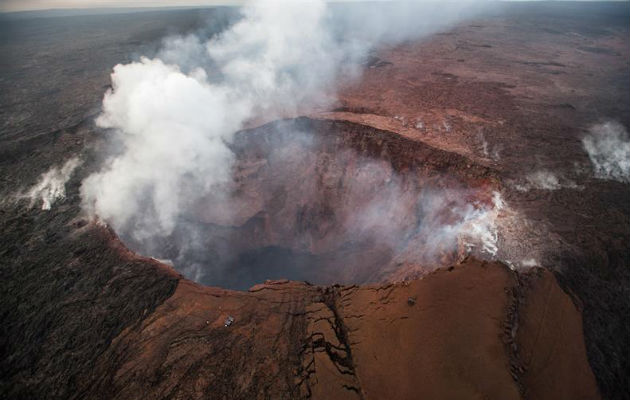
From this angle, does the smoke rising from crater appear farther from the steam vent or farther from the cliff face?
the cliff face

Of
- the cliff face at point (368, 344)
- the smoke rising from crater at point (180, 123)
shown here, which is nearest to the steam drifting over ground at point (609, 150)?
the cliff face at point (368, 344)

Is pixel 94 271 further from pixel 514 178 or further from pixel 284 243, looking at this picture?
pixel 514 178

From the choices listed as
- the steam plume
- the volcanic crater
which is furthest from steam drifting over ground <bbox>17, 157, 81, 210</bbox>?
the volcanic crater

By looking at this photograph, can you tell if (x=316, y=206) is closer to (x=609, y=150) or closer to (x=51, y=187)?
(x=51, y=187)

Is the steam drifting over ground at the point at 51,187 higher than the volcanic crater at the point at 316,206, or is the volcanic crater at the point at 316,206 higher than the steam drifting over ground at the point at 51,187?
the steam drifting over ground at the point at 51,187

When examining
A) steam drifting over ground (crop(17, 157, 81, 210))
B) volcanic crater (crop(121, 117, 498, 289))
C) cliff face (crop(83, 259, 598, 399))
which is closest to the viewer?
cliff face (crop(83, 259, 598, 399))

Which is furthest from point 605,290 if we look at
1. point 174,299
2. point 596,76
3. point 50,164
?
point 596,76

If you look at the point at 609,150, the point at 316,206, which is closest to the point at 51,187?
the point at 316,206

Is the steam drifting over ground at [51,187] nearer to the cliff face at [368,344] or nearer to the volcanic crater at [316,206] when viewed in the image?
the volcanic crater at [316,206]
